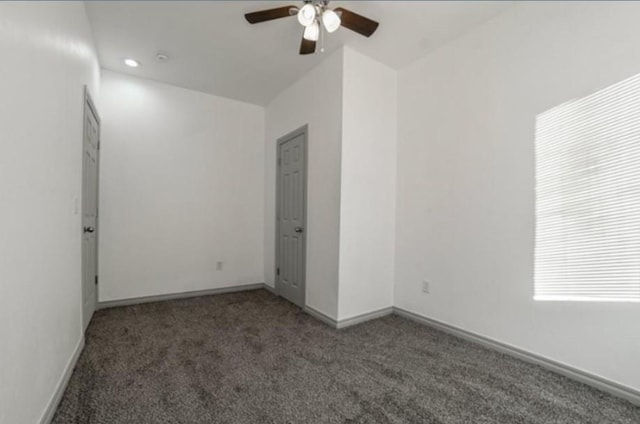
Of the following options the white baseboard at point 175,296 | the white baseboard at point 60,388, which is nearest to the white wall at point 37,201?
the white baseboard at point 60,388

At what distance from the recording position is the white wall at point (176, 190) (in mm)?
3295

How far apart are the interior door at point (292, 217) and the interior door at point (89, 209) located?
1982mm

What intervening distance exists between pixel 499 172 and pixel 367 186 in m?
1.16

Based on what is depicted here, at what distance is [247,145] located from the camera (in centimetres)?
417

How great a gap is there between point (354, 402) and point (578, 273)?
5.58 ft

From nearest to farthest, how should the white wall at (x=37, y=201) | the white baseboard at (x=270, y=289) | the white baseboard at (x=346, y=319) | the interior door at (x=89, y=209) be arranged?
the white wall at (x=37, y=201) → the interior door at (x=89, y=209) → the white baseboard at (x=346, y=319) → the white baseboard at (x=270, y=289)

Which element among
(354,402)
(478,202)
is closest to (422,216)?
(478,202)

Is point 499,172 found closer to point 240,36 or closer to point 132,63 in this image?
point 240,36

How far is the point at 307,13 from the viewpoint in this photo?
1843 millimetres

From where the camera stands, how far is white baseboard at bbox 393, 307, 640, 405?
1.71 m

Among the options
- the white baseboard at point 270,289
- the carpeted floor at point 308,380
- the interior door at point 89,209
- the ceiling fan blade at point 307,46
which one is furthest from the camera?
the white baseboard at point 270,289

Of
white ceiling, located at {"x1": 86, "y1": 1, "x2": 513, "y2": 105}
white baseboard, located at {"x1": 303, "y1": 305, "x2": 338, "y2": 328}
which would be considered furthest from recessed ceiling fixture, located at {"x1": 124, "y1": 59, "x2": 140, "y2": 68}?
white baseboard, located at {"x1": 303, "y1": 305, "x2": 338, "y2": 328}

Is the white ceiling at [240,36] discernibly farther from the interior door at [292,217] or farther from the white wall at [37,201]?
the interior door at [292,217]

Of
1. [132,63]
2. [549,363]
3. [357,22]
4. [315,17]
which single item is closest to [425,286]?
[549,363]
